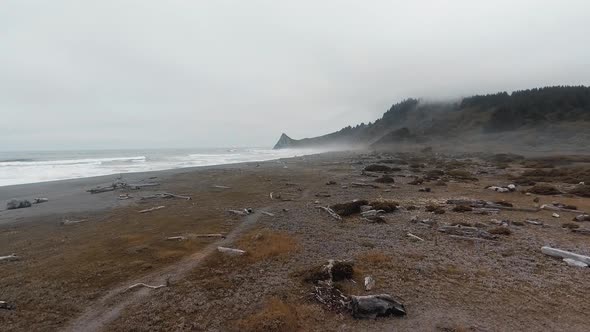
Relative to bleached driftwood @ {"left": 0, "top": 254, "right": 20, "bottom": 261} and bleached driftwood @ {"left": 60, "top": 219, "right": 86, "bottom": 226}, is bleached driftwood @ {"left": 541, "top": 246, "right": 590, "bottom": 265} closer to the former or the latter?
bleached driftwood @ {"left": 0, "top": 254, "right": 20, "bottom": 261}

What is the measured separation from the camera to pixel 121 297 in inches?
430

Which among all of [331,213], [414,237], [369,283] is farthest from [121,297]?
[331,213]

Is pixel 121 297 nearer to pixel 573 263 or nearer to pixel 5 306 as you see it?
pixel 5 306

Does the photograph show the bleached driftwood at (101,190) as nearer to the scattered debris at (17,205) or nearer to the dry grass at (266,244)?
the scattered debris at (17,205)

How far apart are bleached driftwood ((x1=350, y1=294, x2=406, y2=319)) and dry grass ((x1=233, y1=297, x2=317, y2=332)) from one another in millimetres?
1282

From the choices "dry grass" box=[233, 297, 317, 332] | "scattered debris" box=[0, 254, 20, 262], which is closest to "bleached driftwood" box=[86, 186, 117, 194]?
"scattered debris" box=[0, 254, 20, 262]

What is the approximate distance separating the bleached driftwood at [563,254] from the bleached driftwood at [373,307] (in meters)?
8.54

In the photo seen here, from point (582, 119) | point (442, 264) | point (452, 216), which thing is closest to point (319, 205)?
point (452, 216)

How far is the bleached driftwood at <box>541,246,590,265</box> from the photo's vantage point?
1243 cm

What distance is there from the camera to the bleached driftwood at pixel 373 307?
9211 mm

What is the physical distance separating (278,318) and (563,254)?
1220 centimetres

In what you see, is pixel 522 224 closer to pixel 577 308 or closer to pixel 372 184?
pixel 577 308

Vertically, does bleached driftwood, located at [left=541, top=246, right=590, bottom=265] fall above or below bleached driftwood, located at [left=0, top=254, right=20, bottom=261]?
below

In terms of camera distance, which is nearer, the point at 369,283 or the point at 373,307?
the point at 373,307
